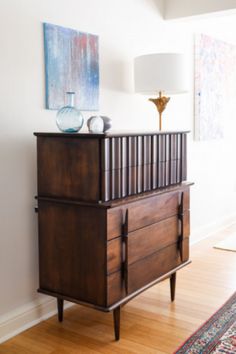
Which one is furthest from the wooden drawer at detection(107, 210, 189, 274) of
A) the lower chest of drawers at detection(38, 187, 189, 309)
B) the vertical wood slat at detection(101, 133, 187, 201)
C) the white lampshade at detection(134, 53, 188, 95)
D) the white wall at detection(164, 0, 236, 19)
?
the white wall at detection(164, 0, 236, 19)

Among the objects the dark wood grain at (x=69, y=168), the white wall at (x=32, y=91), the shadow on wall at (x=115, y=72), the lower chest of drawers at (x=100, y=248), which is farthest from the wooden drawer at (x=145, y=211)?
the shadow on wall at (x=115, y=72)

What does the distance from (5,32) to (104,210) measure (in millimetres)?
1092

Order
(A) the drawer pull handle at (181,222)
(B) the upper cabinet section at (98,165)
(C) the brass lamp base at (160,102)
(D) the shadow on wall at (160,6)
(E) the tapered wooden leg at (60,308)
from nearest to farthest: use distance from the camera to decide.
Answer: (B) the upper cabinet section at (98,165) → (E) the tapered wooden leg at (60,308) → (A) the drawer pull handle at (181,222) → (C) the brass lamp base at (160,102) → (D) the shadow on wall at (160,6)

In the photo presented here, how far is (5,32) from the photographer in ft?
8.07

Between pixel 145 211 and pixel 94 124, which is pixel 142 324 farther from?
pixel 94 124

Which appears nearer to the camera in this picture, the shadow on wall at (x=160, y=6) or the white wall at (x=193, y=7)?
the white wall at (x=193, y=7)

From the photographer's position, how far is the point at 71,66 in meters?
2.88

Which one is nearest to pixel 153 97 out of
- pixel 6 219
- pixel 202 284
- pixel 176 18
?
pixel 176 18

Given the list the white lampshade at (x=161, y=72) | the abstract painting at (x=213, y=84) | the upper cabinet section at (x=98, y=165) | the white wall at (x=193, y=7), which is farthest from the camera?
the abstract painting at (x=213, y=84)

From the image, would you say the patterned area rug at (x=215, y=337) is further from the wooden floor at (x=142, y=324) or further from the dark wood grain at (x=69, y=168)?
the dark wood grain at (x=69, y=168)

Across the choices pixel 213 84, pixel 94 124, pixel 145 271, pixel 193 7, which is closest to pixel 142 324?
pixel 145 271

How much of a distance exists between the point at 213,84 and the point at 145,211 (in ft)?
8.42

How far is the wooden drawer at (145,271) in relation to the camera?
243cm

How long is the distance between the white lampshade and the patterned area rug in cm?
155
